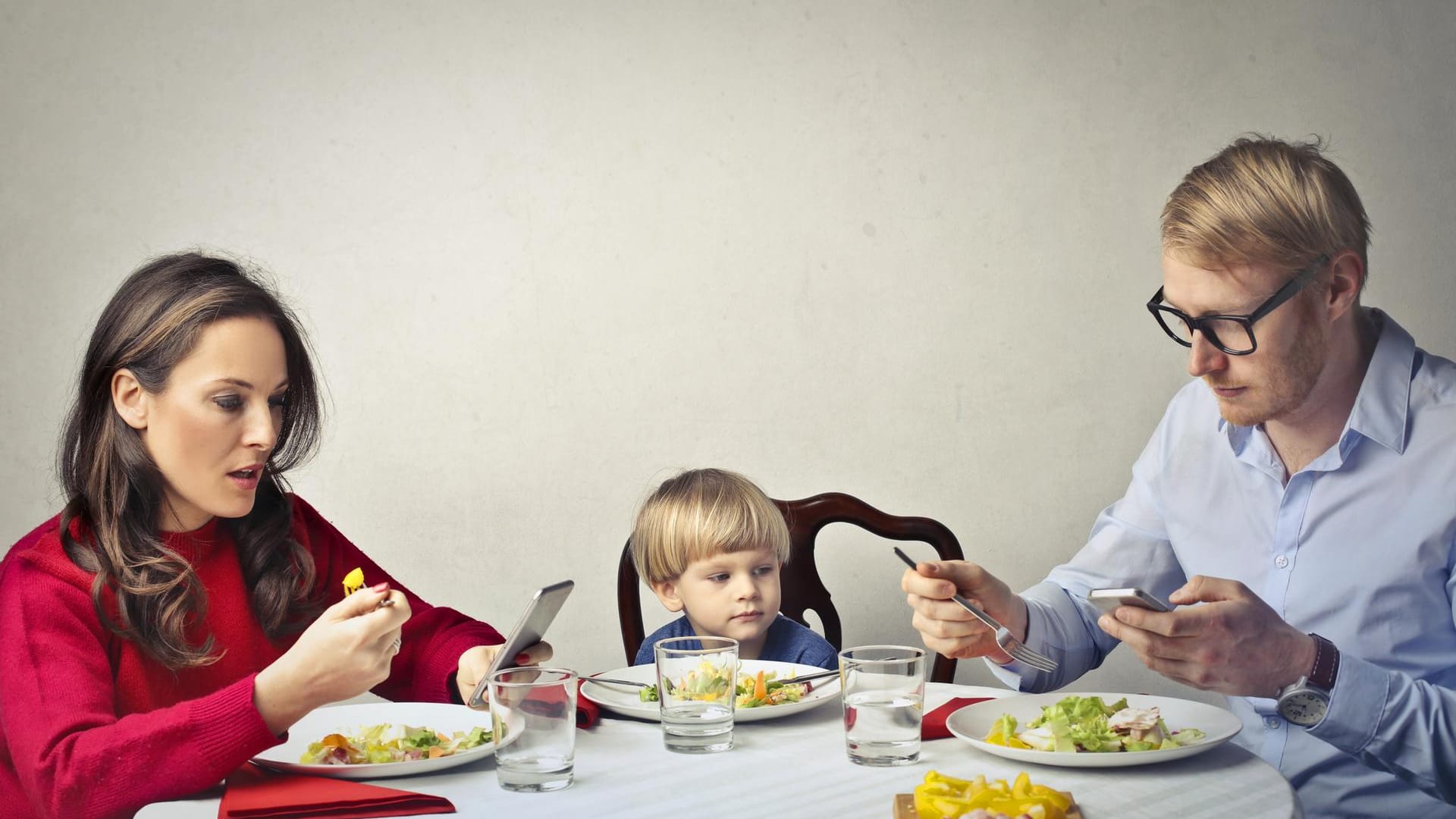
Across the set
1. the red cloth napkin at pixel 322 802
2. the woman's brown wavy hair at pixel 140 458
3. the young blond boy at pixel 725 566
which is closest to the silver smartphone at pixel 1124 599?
the red cloth napkin at pixel 322 802

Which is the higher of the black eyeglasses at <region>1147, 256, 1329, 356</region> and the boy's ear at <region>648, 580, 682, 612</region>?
the black eyeglasses at <region>1147, 256, 1329, 356</region>

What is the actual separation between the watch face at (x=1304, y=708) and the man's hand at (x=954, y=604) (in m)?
0.37

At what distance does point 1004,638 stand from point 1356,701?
428 millimetres

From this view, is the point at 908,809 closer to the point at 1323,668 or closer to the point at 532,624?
the point at 532,624

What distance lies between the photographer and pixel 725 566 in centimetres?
226

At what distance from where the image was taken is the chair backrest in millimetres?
2455

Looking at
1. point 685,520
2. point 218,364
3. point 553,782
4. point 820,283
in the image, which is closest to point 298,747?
point 553,782

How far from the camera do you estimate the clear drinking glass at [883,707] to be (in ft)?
4.18

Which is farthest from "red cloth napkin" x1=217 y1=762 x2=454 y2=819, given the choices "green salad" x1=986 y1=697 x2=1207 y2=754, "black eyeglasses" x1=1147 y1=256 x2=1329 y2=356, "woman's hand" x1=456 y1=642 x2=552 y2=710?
"black eyeglasses" x1=1147 y1=256 x2=1329 y2=356

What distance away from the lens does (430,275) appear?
2766 millimetres

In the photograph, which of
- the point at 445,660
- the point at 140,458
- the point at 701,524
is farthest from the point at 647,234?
the point at 140,458

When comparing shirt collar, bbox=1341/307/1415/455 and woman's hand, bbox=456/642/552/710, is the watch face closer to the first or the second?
shirt collar, bbox=1341/307/1415/455

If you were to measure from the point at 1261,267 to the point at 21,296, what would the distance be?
255 cm

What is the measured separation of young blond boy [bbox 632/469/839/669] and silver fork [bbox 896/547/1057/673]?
565 mm
